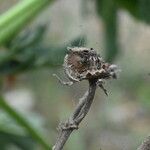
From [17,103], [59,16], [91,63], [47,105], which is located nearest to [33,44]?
[91,63]

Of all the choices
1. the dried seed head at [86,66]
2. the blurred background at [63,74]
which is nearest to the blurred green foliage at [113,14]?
the blurred background at [63,74]

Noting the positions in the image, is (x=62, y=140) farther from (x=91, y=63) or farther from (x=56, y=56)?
(x=56, y=56)

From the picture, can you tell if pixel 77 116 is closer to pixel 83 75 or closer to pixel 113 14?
pixel 83 75

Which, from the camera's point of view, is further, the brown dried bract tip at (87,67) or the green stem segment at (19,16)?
the green stem segment at (19,16)

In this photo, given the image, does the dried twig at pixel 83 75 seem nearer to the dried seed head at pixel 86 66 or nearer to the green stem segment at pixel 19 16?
the dried seed head at pixel 86 66

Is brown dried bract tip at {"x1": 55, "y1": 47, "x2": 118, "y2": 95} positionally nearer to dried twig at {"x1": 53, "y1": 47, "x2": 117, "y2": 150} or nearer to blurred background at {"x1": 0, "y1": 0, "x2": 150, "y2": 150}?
dried twig at {"x1": 53, "y1": 47, "x2": 117, "y2": 150}
